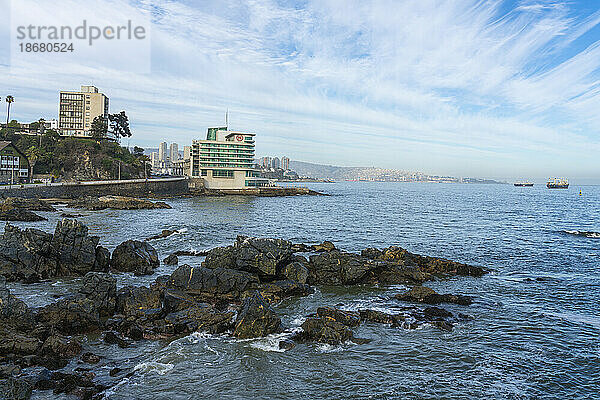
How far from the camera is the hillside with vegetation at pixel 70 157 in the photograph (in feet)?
331

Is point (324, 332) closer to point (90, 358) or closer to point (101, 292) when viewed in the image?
point (90, 358)

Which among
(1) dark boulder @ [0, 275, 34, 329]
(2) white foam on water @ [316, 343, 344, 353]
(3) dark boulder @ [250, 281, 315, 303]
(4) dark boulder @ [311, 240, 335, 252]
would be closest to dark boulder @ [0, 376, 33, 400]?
(1) dark boulder @ [0, 275, 34, 329]

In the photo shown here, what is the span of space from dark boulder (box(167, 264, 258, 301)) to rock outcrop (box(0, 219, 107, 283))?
826 centimetres

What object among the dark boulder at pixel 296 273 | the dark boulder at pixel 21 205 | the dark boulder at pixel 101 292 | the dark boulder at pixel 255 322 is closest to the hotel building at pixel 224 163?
the dark boulder at pixel 21 205

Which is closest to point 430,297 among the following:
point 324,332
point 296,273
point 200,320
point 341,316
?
point 341,316

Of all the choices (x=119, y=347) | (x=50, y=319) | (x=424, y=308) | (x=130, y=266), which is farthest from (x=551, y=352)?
(x=130, y=266)

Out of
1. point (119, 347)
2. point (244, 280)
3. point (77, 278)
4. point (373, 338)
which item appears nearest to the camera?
point (119, 347)

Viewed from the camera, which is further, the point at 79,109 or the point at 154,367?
the point at 79,109

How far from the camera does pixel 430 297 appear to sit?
24500 mm

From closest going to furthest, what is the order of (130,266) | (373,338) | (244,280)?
(373,338), (244,280), (130,266)

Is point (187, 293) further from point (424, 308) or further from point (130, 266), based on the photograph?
point (424, 308)

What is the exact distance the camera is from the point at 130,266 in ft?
99.8

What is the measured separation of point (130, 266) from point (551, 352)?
2660 centimetres

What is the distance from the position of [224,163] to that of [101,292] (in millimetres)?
127946
